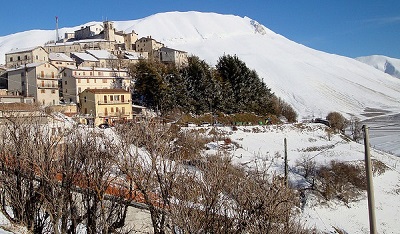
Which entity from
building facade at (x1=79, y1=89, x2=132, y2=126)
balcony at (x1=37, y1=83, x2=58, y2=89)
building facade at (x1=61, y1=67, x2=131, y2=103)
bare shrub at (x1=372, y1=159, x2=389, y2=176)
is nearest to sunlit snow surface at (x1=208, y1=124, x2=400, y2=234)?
bare shrub at (x1=372, y1=159, x2=389, y2=176)

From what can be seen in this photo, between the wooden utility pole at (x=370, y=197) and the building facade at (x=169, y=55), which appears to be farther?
the building facade at (x=169, y=55)

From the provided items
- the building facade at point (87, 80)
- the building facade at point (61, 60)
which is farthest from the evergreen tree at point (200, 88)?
the building facade at point (61, 60)

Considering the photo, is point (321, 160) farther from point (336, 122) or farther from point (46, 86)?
point (46, 86)

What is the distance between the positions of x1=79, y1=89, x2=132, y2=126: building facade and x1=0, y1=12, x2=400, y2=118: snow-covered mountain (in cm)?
5035

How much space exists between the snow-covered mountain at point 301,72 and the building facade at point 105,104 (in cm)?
5035

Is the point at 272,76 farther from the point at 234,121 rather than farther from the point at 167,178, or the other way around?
the point at 167,178

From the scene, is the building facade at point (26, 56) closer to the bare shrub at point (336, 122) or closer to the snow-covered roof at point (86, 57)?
the snow-covered roof at point (86, 57)

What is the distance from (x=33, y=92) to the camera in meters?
47.1

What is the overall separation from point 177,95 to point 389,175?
25144 mm

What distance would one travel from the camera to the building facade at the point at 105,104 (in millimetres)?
43406

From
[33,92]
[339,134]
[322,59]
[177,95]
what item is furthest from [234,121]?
[322,59]

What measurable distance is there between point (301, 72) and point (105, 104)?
97.0m

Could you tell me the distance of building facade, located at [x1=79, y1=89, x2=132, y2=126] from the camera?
142 feet

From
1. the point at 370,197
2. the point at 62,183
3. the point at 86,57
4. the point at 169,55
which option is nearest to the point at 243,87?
the point at 86,57
